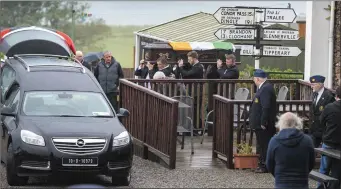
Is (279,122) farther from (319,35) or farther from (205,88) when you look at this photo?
(319,35)

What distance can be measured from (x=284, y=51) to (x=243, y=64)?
44.4ft

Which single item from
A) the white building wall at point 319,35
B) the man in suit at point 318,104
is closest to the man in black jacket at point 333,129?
the man in suit at point 318,104

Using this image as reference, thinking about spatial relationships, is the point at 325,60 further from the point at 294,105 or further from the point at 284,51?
the point at 294,105

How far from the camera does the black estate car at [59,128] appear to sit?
40.5 feet

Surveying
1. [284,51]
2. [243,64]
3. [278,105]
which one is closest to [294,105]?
[278,105]

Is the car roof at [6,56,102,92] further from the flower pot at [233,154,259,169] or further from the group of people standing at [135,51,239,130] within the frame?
the group of people standing at [135,51,239,130]

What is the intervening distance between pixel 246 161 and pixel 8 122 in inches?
Answer: 154

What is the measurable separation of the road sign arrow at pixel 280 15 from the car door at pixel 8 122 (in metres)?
7.18

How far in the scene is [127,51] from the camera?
1786 inches

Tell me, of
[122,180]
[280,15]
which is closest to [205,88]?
[280,15]

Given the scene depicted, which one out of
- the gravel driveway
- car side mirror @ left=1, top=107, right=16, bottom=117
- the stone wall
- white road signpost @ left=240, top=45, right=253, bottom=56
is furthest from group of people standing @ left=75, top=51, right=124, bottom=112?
car side mirror @ left=1, top=107, right=16, bottom=117

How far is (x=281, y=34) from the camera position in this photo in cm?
1955

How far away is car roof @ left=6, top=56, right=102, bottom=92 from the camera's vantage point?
14.1 m

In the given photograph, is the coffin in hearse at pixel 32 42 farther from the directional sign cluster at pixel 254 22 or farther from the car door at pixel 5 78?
the car door at pixel 5 78
